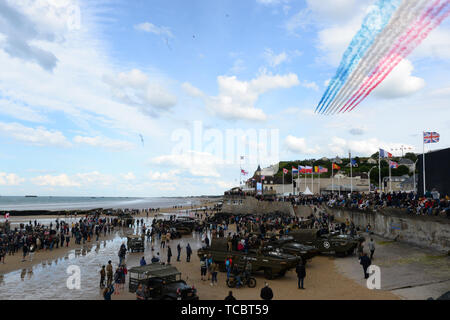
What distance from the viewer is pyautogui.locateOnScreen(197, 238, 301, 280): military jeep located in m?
19.9

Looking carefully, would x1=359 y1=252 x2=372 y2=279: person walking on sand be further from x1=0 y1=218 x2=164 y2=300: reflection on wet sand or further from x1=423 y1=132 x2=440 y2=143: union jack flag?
x1=423 y1=132 x2=440 y2=143: union jack flag

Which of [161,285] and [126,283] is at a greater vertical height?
[161,285]

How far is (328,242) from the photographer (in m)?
27.3

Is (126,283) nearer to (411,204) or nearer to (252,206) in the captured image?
(411,204)

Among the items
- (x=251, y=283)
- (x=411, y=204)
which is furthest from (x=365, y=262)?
(x=411, y=204)

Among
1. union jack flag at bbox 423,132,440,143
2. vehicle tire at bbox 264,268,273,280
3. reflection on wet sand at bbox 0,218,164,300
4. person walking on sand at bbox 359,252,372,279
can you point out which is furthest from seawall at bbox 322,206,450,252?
reflection on wet sand at bbox 0,218,164,300

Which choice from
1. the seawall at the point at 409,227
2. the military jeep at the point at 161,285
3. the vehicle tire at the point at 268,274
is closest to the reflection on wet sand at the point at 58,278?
the military jeep at the point at 161,285

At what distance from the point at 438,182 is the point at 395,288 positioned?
21.0 m

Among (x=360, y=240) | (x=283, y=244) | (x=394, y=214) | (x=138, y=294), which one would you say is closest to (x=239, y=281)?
(x=138, y=294)

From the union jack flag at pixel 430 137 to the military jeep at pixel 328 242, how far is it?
12147 mm

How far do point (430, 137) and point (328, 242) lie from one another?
1469 centimetres

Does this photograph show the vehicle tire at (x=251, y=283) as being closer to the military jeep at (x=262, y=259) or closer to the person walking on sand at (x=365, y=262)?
the military jeep at (x=262, y=259)

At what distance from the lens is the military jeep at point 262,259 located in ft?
65.3
